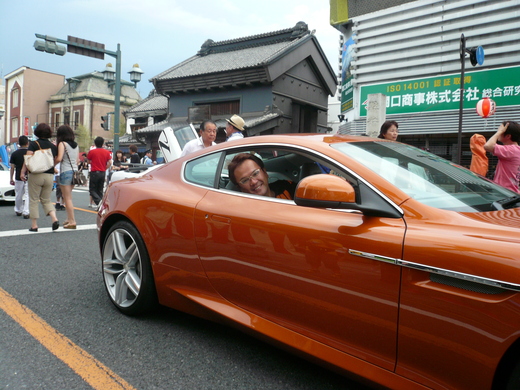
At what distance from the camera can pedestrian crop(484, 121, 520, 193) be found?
4.21 m

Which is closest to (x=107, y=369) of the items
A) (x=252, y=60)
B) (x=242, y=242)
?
(x=242, y=242)

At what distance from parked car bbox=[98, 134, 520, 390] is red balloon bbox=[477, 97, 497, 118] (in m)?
9.63

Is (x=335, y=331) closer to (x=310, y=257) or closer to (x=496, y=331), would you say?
(x=310, y=257)

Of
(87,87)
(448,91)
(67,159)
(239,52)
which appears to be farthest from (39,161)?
(87,87)

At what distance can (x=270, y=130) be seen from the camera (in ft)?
70.3

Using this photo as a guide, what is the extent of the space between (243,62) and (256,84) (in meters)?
2.17

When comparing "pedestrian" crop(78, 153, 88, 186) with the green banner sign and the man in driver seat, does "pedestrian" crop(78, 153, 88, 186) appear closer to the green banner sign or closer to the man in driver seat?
the green banner sign

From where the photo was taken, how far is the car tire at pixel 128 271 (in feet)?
9.25

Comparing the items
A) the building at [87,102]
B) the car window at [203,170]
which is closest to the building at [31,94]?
the building at [87,102]

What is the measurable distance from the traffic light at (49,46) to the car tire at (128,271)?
1378 cm

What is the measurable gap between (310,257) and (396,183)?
19.9 inches

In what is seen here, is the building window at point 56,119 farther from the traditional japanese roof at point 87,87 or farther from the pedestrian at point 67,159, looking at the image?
the pedestrian at point 67,159

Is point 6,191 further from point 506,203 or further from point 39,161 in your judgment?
point 506,203

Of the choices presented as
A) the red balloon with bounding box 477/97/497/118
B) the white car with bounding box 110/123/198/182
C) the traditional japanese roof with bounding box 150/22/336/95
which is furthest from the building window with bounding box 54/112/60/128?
the white car with bounding box 110/123/198/182
